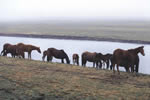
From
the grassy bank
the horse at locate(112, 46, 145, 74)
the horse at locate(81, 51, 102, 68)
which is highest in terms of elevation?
the horse at locate(112, 46, 145, 74)

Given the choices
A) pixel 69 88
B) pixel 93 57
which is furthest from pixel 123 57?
pixel 93 57

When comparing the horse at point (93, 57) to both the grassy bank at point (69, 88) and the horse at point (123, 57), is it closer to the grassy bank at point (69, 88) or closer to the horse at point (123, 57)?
the horse at point (123, 57)

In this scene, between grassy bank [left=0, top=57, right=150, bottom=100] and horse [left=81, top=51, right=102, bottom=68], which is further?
horse [left=81, top=51, right=102, bottom=68]

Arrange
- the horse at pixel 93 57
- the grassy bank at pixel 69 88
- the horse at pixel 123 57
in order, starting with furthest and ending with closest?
1. the horse at pixel 93 57
2. the horse at pixel 123 57
3. the grassy bank at pixel 69 88

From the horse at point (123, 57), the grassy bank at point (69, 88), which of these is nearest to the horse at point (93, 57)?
the horse at point (123, 57)

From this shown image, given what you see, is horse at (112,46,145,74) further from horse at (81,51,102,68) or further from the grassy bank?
horse at (81,51,102,68)

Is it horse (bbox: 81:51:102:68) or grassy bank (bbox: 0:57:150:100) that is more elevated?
grassy bank (bbox: 0:57:150:100)

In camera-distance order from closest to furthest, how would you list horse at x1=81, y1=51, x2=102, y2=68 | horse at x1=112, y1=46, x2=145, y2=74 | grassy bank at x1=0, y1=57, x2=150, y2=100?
1. grassy bank at x1=0, y1=57, x2=150, y2=100
2. horse at x1=112, y1=46, x2=145, y2=74
3. horse at x1=81, y1=51, x2=102, y2=68

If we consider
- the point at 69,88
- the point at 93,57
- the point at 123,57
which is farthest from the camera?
the point at 93,57

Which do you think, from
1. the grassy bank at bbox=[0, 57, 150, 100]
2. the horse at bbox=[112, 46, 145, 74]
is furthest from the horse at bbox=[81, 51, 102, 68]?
the grassy bank at bbox=[0, 57, 150, 100]

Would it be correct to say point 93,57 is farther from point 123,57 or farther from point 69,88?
point 69,88

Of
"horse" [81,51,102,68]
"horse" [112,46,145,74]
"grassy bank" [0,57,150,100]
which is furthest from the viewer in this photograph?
"horse" [81,51,102,68]

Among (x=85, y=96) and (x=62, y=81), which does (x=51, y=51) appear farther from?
(x=85, y=96)

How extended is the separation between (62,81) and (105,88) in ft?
4.87
